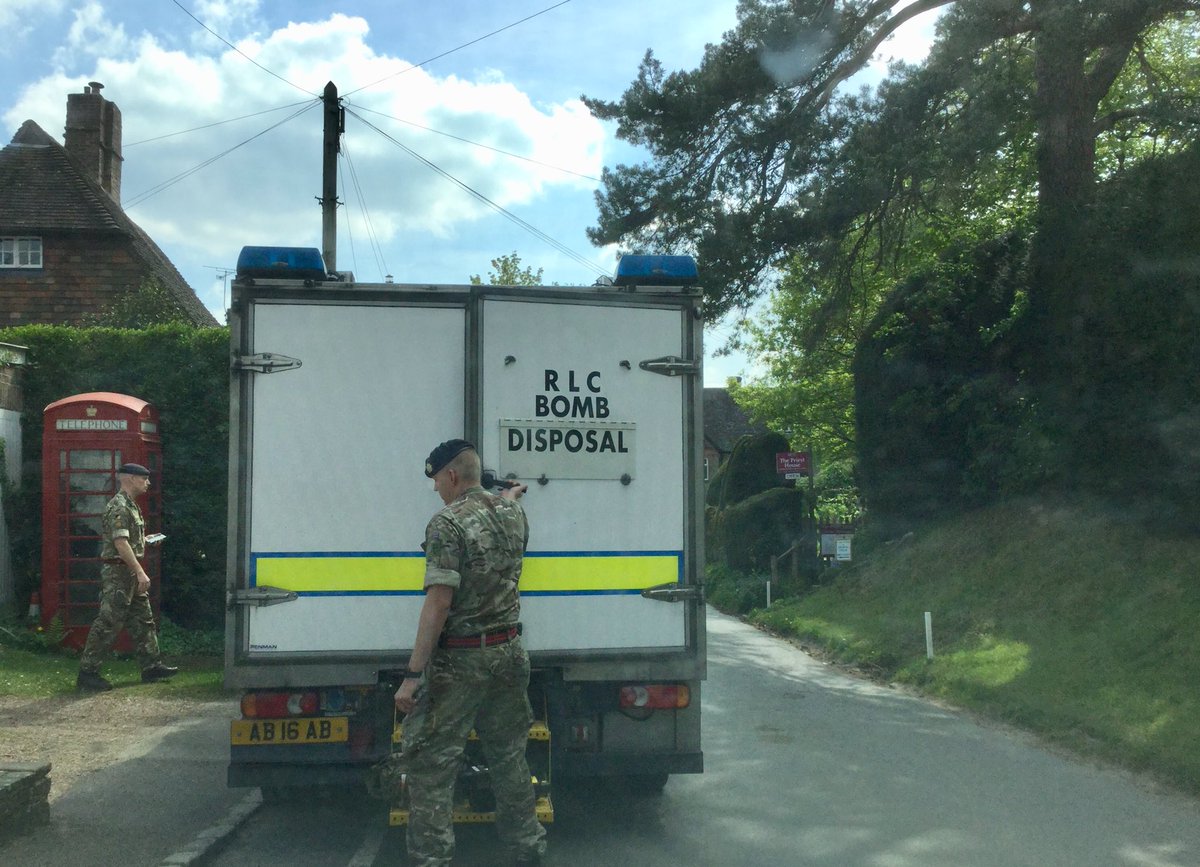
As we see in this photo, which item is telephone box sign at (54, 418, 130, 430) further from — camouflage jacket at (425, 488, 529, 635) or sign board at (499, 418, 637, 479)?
camouflage jacket at (425, 488, 529, 635)

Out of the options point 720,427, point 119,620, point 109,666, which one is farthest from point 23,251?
point 720,427

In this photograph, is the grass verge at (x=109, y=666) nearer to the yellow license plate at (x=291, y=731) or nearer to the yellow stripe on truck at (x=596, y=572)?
the yellow license plate at (x=291, y=731)

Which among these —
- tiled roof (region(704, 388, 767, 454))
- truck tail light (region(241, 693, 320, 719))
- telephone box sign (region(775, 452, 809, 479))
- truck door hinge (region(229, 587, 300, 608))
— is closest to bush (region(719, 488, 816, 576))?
telephone box sign (region(775, 452, 809, 479))

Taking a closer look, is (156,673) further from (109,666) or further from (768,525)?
(768,525)

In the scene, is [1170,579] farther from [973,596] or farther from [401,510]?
[401,510]

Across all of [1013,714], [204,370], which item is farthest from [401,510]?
[204,370]

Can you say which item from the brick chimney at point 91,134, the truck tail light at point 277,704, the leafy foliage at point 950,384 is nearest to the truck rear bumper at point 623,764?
the truck tail light at point 277,704

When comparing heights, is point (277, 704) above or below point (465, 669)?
below

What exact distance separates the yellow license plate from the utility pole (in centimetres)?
1091

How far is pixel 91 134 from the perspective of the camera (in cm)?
3064

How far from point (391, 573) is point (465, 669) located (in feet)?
2.99

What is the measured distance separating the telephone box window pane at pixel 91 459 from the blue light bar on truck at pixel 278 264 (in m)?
7.16

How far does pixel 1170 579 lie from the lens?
1273 centimetres

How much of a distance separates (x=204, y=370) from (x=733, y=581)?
1647 cm
